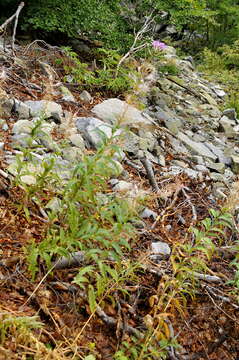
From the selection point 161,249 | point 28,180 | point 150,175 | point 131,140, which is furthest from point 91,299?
point 131,140

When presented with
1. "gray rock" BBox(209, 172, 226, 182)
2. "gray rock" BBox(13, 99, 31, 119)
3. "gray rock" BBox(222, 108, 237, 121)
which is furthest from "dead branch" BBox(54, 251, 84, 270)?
"gray rock" BBox(222, 108, 237, 121)

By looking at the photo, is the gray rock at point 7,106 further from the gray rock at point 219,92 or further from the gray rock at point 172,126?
the gray rock at point 219,92

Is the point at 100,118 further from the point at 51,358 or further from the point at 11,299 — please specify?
the point at 51,358

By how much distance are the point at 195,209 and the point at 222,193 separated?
0.75 metres

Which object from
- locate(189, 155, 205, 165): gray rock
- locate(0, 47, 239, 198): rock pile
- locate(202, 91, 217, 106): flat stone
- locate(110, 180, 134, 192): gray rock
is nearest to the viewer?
locate(0, 47, 239, 198): rock pile

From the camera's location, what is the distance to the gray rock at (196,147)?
5484 mm

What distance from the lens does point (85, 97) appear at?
17.3ft

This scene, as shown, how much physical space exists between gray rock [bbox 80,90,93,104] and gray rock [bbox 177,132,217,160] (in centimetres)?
135

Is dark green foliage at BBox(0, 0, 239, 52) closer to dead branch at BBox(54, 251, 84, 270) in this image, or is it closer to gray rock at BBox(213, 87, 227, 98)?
gray rock at BBox(213, 87, 227, 98)

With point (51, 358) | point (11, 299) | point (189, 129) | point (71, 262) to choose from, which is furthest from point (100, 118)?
point (51, 358)

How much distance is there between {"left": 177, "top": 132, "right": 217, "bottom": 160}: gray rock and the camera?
5.48 metres

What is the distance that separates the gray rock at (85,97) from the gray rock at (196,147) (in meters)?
1.35

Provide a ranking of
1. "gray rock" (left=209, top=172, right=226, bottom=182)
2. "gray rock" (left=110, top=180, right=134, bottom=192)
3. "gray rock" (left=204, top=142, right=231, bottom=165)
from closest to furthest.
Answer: "gray rock" (left=110, top=180, right=134, bottom=192) < "gray rock" (left=209, top=172, right=226, bottom=182) < "gray rock" (left=204, top=142, right=231, bottom=165)

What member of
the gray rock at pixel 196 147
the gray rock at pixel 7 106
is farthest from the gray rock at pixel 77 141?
the gray rock at pixel 196 147
